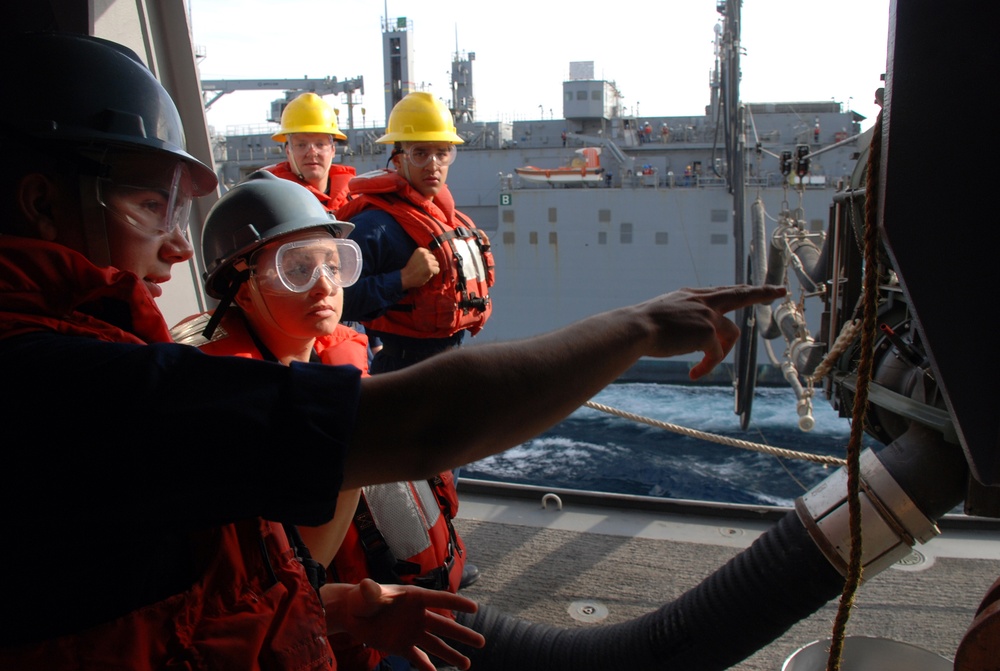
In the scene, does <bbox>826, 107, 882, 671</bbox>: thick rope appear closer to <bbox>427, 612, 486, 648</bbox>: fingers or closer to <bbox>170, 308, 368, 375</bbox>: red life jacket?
<bbox>427, 612, 486, 648</bbox>: fingers

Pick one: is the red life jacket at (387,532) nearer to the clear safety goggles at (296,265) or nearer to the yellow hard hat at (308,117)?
the clear safety goggles at (296,265)

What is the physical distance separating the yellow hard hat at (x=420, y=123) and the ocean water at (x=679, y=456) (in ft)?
26.7

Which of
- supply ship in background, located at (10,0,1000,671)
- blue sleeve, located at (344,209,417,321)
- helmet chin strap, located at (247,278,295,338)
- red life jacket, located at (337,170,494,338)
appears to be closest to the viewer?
supply ship in background, located at (10,0,1000,671)

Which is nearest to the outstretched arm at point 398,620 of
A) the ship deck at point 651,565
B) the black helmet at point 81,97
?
the black helmet at point 81,97

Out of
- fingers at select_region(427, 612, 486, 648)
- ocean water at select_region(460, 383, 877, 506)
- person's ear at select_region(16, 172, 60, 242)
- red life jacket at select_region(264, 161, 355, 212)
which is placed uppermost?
red life jacket at select_region(264, 161, 355, 212)

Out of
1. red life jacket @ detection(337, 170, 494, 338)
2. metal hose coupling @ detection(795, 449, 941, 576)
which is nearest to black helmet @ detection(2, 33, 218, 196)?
metal hose coupling @ detection(795, 449, 941, 576)

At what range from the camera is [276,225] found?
1638 millimetres

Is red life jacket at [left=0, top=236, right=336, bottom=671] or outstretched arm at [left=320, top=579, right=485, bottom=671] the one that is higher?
red life jacket at [left=0, top=236, right=336, bottom=671]

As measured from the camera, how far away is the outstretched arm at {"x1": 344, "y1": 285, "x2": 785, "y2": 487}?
0.73 metres

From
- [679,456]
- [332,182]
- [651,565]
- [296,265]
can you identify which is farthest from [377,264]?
[679,456]

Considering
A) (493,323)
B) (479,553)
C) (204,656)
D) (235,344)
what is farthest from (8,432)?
(493,323)

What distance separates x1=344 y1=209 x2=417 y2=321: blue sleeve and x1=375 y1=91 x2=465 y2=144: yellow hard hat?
395 mm

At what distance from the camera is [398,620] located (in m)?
1.23

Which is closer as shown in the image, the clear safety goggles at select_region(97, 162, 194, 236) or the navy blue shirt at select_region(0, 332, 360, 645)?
the navy blue shirt at select_region(0, 332, 360, 645)
